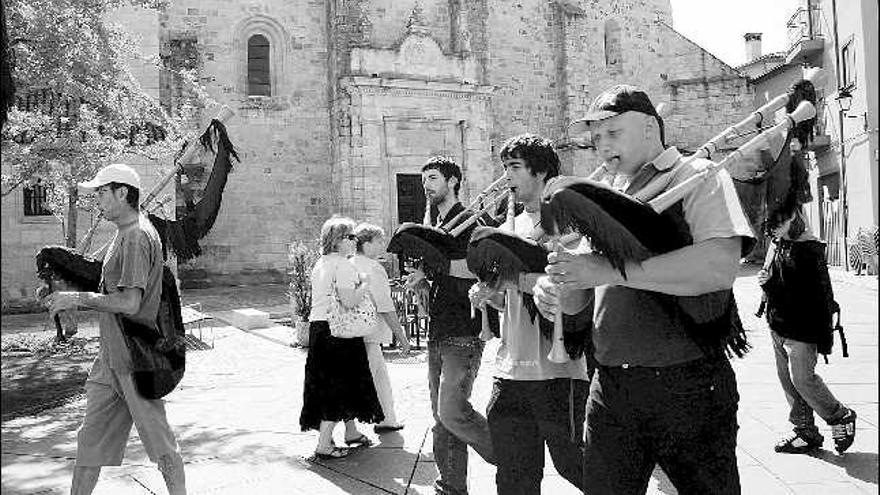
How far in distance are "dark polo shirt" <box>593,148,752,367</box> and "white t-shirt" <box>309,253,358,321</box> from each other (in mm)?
3554

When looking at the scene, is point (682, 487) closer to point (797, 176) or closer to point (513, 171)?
point (513, 171)

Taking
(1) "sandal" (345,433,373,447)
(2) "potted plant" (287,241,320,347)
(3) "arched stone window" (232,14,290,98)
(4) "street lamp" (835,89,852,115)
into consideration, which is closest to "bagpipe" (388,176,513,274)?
(1) "sandal" (345,433,373,447)

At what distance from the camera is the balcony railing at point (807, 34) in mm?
22547

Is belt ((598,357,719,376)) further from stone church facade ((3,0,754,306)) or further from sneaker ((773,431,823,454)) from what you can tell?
stone church facade ((3,0,754,306))

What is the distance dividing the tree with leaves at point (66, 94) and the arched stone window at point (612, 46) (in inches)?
831

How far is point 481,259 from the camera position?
3.32 m

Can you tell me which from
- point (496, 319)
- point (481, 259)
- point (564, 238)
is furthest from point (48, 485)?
point (564, 238)

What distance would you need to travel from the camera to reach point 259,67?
23469 millimetres


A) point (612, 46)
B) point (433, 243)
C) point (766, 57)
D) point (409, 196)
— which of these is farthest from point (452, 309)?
point (766, 57)

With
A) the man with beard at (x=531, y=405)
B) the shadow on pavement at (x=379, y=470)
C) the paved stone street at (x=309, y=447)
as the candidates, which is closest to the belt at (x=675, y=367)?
the man with beard at (x=531, y=405)

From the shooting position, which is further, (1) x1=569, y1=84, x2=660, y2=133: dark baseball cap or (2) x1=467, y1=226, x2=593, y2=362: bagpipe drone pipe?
(2) x1=467, y1=226, x2=593, y2=362: bagpipe drone pipe

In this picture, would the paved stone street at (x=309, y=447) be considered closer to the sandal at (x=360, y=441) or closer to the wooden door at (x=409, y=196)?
the sandal at (x=360, y=441)

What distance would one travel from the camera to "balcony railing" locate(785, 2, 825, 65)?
22.5m

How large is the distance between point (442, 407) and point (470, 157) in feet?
65.3
